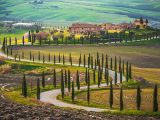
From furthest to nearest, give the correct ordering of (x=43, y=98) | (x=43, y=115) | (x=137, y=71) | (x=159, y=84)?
(x=137, y=71)
(x=159, y=84)
(x=43, y=98)
(x=43, y=115)

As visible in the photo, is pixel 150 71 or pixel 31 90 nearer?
pixel 31 90

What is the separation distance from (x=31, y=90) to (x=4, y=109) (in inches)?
2649

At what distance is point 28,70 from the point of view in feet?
602

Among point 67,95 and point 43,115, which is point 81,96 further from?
point 43,115

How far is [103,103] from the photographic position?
360ft

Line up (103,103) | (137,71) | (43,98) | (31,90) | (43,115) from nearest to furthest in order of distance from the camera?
(43,115)
(103,103)
(43,98)
(31,90)
(137,71)

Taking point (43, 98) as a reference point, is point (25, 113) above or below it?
above

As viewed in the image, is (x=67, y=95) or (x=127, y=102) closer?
(x=127, y=102)

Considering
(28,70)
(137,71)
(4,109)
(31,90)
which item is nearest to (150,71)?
(137,71)

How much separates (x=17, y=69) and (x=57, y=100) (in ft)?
248

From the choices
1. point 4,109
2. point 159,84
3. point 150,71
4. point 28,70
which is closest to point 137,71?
point 150,71

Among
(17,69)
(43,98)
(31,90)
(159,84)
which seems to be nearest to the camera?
(43,98)

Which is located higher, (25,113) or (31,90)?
(25,113)

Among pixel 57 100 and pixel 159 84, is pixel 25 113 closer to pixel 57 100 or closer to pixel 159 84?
pixel 57 100
